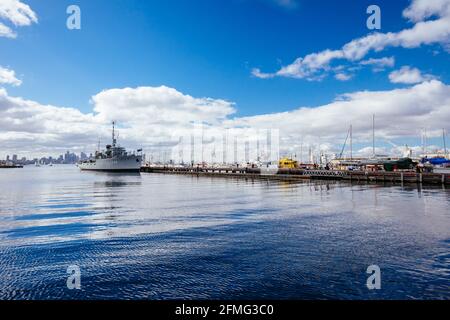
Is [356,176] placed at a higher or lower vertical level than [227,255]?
higher

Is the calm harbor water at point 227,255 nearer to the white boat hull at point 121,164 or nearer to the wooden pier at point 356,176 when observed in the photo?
the wooden pier at point 356,176

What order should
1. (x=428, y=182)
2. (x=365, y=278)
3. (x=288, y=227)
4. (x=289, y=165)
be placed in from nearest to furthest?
(x=365, y=278) < (x=288, y=227) < (x=428, y=182) < (x=289, y=165)

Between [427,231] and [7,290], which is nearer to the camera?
[7,290]

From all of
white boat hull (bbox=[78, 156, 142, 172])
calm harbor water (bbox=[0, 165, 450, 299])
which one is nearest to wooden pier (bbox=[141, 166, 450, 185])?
calm harbor water (bbox=[0, 165, 450, 299])

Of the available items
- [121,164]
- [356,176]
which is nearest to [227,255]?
[356,176]

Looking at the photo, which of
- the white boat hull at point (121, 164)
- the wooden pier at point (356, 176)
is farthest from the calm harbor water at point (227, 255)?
the white boat hull at point (121, 164)

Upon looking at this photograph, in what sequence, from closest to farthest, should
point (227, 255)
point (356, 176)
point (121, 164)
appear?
point (227, 255) < point (356, 176) < point (121, 164)

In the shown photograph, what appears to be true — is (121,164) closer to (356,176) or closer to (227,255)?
(356,176)

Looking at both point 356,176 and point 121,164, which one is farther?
point 121,164

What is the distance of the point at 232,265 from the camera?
13.8m

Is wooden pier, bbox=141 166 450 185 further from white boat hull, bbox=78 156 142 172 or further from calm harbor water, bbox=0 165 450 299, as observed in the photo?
white boat hull, bbox=78 156 142 172
